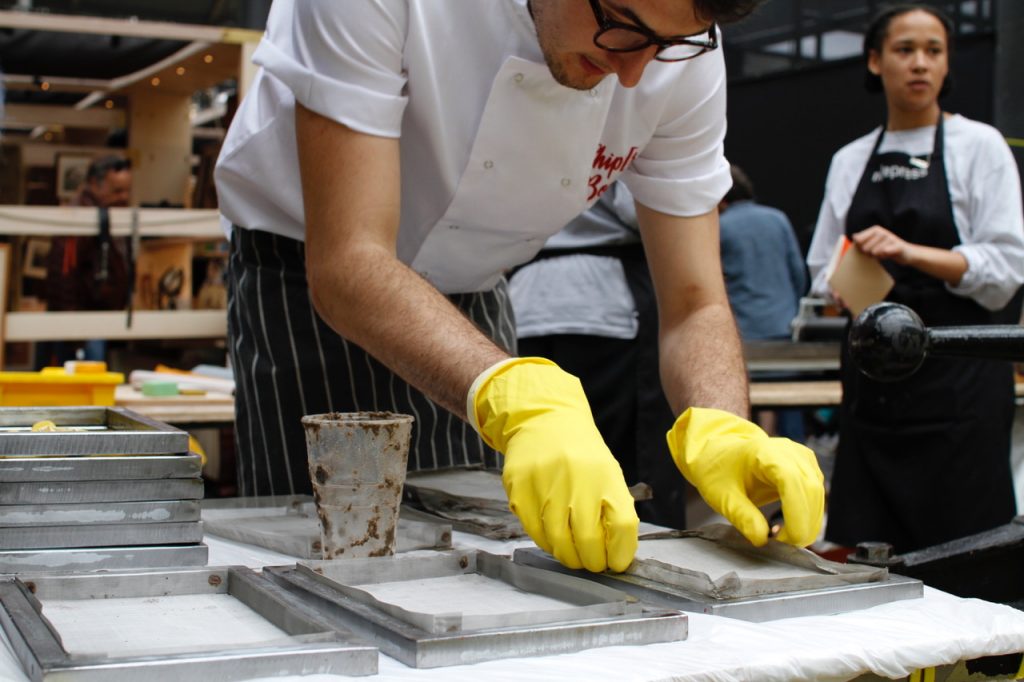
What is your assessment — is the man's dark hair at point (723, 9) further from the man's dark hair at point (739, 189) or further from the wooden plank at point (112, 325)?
the man's dark hair at point (739, 189)

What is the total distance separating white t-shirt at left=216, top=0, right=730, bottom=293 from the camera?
4.58 feet

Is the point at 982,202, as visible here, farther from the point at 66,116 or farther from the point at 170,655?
the point at 66,116

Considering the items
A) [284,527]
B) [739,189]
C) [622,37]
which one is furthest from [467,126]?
[739,189]

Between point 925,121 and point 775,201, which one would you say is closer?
point 925,121

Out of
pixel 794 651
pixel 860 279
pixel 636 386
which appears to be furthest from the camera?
pixel 860 279

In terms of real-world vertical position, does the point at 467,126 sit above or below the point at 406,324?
above

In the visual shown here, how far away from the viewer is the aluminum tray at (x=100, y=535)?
3.47ft

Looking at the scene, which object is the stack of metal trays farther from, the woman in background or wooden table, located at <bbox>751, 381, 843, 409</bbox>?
wooden table, located at <bbox>751, 381, 843, 409</bbox>

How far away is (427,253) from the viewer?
1.63 m

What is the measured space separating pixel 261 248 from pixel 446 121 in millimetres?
361

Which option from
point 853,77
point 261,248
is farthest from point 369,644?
point 853,77

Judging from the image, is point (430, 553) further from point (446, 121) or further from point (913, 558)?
point (446, 121)

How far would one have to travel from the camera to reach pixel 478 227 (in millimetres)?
1627

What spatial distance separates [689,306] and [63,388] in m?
1.51
